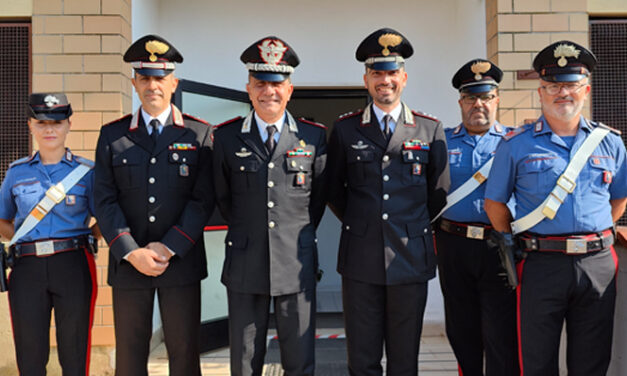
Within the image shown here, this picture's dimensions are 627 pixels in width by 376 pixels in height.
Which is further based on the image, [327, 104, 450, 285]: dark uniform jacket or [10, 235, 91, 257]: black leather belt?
[10, 235, 91, 257]: black leather belt

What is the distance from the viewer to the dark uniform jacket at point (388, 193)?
252 centimetres

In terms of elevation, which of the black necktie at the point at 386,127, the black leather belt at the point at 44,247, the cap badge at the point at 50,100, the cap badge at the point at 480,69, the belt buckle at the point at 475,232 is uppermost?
the cap badge at the point at 480,69

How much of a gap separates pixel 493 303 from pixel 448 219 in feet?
1.73

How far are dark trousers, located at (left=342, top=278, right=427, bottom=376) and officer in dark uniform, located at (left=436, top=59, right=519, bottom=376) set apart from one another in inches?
19.2

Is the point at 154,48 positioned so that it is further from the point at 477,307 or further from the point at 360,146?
the point at 477,307

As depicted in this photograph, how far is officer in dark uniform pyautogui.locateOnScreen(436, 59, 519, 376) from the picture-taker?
2834 mm

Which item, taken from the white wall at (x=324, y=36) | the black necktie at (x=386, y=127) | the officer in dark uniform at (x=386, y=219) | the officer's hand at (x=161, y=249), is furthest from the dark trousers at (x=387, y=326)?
the white wall at (x=324, y=36)

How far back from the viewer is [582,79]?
7.78ft

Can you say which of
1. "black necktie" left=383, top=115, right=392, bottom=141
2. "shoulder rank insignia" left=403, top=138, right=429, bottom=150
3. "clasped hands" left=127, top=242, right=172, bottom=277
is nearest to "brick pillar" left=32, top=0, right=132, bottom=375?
"clasped hands" left=127, top=242, right=172, bottom=277

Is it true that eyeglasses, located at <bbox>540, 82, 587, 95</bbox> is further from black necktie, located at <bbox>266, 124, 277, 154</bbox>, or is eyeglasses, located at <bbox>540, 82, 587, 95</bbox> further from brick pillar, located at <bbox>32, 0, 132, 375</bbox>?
brick pillar, located at <bbox>32, 0, 132, 375</bbox>

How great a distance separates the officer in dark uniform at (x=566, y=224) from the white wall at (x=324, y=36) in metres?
2.46

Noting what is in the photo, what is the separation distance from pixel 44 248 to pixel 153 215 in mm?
649

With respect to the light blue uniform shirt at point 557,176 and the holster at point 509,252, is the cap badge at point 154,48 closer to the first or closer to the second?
the light blue uniform shirt at point 557,176

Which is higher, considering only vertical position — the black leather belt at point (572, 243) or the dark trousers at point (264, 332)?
the black leather belt at point (572, 243)
